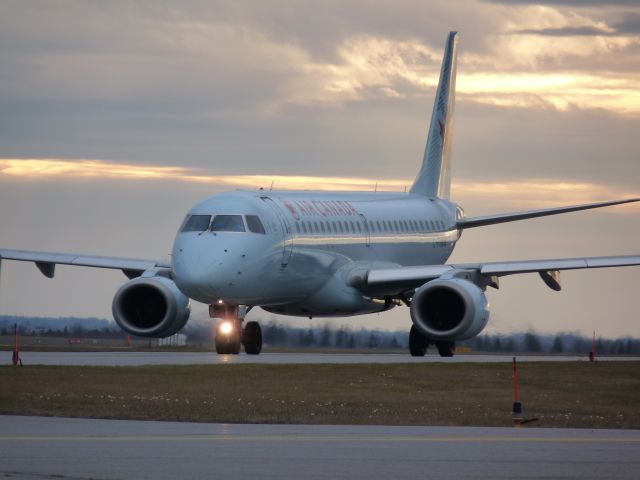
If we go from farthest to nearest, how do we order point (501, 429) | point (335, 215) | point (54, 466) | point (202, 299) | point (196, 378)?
point (335, 215) < point (202, 299) < point (196, 378) < point (501, 429) < point (54, 466)

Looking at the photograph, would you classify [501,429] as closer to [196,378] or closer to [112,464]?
[112,464]

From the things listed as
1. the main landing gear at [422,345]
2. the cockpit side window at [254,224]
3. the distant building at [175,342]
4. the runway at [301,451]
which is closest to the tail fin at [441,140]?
the distant building at [175,342]

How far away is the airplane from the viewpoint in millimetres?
43281

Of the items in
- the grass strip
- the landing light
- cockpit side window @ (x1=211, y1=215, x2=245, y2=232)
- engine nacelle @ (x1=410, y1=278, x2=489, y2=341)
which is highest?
cockpit side window @ (x1=211, y1=215, x2=245, y2=232)

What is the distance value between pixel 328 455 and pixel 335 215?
1216 inches

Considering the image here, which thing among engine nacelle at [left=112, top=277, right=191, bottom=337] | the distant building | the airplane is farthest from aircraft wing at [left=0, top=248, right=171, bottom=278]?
the distant building

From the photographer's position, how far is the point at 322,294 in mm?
49156

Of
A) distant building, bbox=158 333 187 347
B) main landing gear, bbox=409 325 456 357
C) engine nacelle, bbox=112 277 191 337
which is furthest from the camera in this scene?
distant building, bbox=158 333 187 347

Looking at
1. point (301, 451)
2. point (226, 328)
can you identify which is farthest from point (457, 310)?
point (301, 451)

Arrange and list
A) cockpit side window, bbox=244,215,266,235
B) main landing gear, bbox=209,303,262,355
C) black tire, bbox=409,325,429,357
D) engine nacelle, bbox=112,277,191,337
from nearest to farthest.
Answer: cockpit side window, bbox=244,215,266,235, main landing gear, bbox=209,303,262,355, engine nacelle, bbox=112,277,191,337, black tire, bbox=409,325,429,357

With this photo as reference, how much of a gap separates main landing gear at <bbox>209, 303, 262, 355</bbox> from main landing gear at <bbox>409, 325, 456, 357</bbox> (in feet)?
17.1

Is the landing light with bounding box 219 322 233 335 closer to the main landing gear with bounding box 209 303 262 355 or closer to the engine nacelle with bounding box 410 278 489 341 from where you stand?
the main landing gear with bounding box 209 303 262 355

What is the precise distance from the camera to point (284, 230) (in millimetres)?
45844

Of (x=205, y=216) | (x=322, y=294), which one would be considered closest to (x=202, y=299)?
(x=205, y=216)
